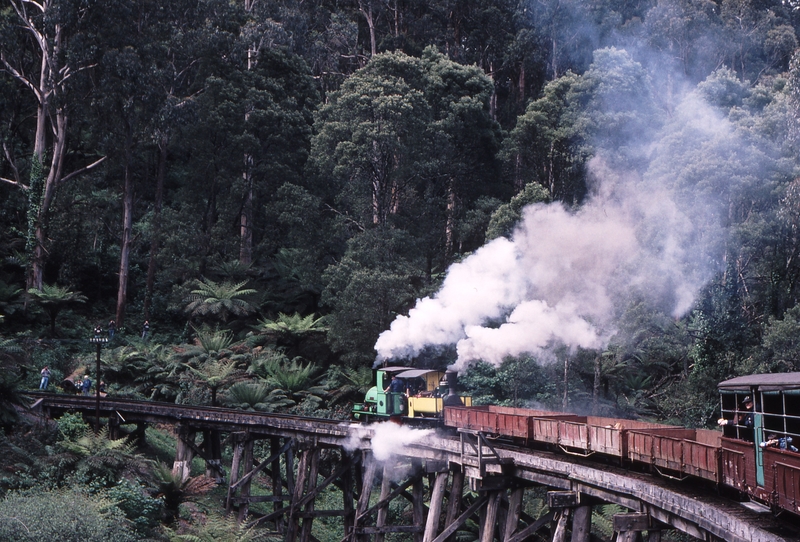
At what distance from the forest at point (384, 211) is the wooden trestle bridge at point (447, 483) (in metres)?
3.97

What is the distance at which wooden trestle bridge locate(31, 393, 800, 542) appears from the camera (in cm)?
1491

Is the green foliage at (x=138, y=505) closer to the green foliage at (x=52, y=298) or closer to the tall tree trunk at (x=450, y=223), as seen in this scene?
the green foliage at (x=52, y=298)

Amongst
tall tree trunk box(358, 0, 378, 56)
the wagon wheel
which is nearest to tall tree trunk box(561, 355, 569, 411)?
the wagon wheel

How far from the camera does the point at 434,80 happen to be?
161 ft

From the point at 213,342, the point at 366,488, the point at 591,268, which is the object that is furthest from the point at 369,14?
the point at 366,488

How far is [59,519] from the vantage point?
18.6m

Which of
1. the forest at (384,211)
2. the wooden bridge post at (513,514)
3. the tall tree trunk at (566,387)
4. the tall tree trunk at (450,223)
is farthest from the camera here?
the tall tree trunk at (450,223)

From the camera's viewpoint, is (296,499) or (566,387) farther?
(566,387)

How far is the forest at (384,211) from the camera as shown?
32719mm

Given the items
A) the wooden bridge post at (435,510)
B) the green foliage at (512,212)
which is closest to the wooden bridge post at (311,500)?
the wooden bridge post at (435,510)

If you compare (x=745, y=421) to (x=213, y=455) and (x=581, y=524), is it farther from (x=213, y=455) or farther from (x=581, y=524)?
(x=213, y=455)

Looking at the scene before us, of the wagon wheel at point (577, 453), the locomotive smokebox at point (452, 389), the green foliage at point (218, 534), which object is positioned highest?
the locomotive smokebox at point (452, 389)

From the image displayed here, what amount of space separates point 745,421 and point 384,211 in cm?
2836

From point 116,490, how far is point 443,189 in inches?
1271
